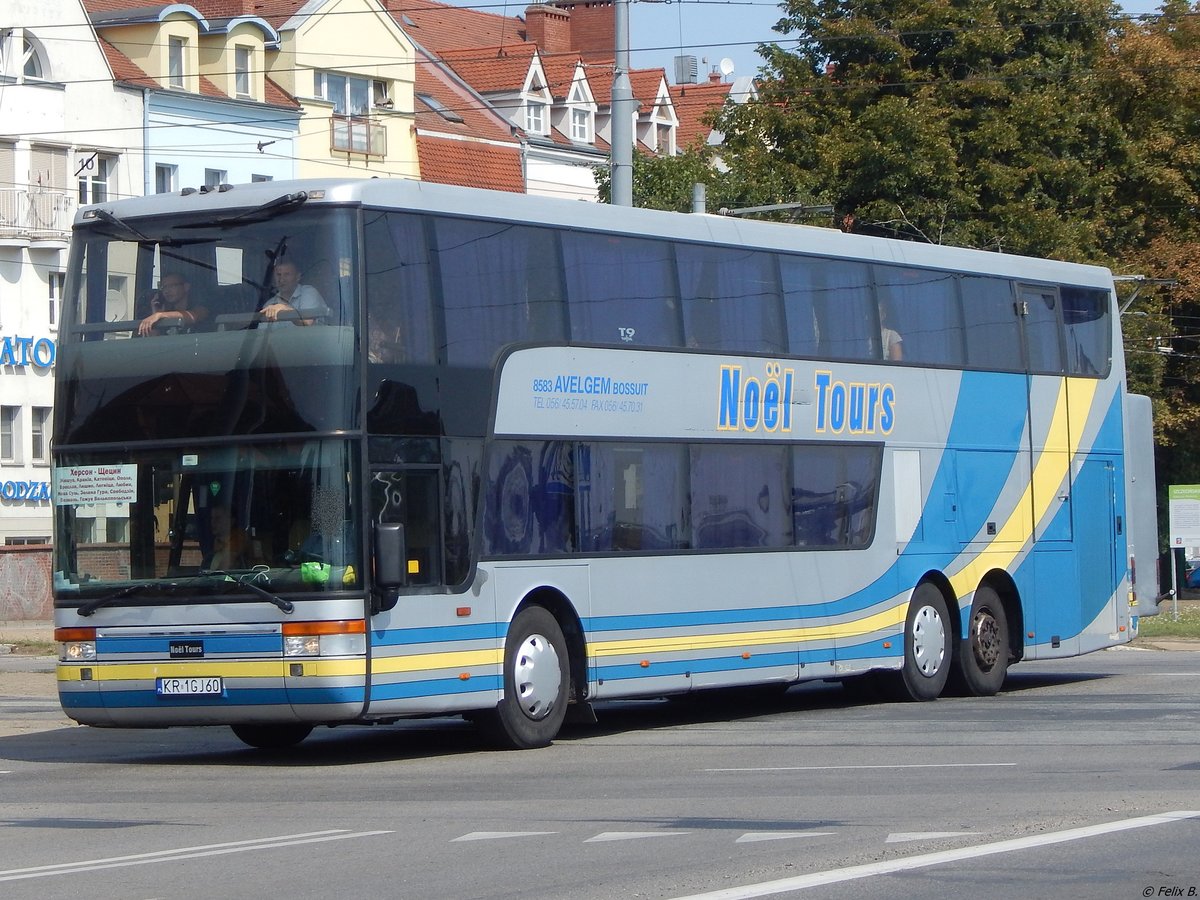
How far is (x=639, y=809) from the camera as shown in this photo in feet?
39.2

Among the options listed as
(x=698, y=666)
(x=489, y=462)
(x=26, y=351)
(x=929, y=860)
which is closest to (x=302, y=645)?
(x=489, y=462)

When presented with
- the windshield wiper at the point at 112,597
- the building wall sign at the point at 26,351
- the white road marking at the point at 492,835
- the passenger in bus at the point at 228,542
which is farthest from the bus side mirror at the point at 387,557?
the building wall sign at the point at 26,351

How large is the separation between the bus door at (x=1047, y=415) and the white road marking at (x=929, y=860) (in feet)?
37.7

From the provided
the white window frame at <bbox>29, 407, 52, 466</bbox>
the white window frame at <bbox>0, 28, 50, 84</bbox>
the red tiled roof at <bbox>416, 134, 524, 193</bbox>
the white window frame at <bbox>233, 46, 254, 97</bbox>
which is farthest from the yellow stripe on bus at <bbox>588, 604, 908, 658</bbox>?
the red tiled roof at <bbox>416, 134, 524, 193</bbox>

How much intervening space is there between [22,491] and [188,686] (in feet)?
Answer: 116

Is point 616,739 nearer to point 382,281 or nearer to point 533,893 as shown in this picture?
point 382,281

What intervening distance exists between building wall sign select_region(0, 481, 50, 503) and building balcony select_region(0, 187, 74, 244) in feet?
17.7

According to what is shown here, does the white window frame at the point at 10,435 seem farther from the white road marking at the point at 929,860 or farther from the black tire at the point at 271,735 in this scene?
the white road marking at the point at 929,860

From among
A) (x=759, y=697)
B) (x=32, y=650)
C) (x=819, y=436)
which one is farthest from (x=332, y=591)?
(x=32, y=650)

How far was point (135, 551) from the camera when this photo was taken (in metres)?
15.5

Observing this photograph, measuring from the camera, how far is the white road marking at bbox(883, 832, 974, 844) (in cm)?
1022

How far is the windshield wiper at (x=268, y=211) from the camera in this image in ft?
49.7

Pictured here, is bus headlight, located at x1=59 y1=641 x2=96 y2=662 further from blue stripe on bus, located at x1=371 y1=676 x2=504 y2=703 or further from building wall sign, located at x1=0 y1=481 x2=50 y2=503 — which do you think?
building wall sign, located at x1=0 y1=481 x2=50 y2=503

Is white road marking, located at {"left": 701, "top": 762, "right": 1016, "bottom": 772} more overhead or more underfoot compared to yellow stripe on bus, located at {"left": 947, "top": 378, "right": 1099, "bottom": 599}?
more underfoot
